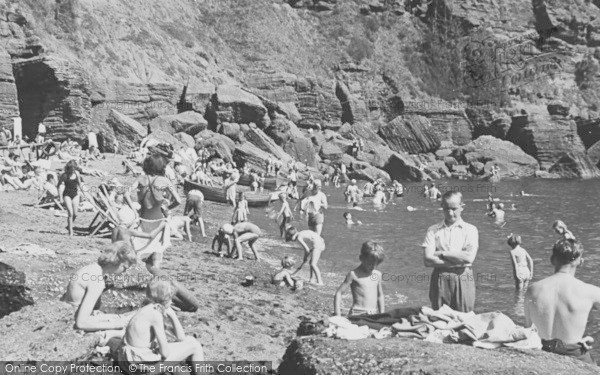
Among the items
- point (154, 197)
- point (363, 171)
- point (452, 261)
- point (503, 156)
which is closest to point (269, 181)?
point (363, 171)

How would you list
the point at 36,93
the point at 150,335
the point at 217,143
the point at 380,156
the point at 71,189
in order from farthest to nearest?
1. the point at 380,156
2. the point at 217,143
3. the point at 36,93
4. the point at 71,189
5. the point at 150,335

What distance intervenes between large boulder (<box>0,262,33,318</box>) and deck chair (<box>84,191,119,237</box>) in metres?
5.21

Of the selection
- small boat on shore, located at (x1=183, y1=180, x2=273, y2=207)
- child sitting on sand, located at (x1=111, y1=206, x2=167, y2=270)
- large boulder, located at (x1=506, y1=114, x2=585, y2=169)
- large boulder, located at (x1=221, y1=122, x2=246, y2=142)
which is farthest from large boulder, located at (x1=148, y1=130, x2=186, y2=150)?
large boulder, located at (x1=506, y1=114, x2=585, y2=169)

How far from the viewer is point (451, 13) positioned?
83.9 metres

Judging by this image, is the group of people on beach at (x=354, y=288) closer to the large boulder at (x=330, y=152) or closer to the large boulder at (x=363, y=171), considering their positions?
the large boulder at (x=363, y=171)

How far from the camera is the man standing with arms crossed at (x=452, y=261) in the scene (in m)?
7.62

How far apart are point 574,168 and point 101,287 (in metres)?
54.8

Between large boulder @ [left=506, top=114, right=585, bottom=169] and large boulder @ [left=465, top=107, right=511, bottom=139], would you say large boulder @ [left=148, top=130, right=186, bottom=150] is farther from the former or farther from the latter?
large boulder @ [left=465, top=107, right=511, bottom=139]

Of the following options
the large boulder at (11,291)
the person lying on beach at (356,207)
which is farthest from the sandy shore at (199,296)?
the person lying on beach at (356,207)

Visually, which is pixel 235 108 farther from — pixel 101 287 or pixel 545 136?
pixel 101 287

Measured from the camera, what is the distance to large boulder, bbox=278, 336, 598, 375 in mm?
5738

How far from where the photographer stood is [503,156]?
58750 millimetres

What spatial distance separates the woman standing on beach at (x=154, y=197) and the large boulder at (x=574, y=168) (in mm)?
51013

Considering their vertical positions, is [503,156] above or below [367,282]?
above
